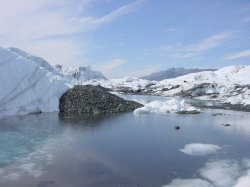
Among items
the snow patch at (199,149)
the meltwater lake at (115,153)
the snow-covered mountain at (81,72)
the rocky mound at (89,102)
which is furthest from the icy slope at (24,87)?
the snow-covered mountain at (81,72)

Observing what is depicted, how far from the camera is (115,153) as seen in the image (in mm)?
18578

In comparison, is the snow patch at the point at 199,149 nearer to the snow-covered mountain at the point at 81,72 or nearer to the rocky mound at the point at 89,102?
the rocky mound at the point at 89,102

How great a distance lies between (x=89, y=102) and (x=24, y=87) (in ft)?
Result: 27.2

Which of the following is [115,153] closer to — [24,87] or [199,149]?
[199,149]

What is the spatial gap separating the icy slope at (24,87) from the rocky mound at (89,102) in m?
1.26

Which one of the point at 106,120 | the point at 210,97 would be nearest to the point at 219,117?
the point at 106,120

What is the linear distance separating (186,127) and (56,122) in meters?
13.0

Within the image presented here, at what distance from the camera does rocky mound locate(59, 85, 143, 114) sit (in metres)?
35.9

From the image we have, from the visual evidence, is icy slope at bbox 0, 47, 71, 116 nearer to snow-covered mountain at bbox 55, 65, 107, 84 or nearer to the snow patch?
the snow patch

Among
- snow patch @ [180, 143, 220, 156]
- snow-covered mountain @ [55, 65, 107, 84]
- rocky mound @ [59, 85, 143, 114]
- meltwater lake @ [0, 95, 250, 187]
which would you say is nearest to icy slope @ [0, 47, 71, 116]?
rocky mound @ [59, 85, 143, 114]

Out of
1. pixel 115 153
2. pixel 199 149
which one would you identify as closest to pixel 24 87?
pixel 115 153

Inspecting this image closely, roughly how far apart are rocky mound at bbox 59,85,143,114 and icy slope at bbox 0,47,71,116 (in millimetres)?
1258

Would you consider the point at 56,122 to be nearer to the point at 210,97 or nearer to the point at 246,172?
the point at 246,172

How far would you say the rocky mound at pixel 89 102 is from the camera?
3591 centimetres
